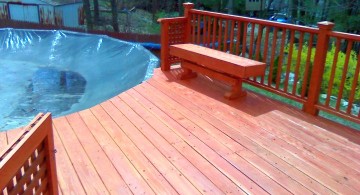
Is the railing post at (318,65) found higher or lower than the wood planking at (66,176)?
higher

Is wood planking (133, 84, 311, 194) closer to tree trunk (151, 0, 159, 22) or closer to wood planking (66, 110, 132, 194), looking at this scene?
wood planking (66, 110, 132, 194)

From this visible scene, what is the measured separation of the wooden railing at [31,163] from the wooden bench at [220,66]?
251 centimetres

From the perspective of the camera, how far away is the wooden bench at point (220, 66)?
3.80m

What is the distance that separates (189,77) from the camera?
4.91 m

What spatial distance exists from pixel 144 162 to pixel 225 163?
65 centimetres

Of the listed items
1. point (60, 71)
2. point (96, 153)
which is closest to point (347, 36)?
point (96, 153)

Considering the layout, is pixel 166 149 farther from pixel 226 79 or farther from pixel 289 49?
pixel 289 49

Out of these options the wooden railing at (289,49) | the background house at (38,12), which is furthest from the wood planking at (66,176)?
the background house at (38,12)

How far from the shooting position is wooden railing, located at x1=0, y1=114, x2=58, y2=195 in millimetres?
1255

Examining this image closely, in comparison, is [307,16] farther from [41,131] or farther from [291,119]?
[41,131]

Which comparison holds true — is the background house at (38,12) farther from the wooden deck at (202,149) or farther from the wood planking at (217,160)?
the wood planking at (217,160)

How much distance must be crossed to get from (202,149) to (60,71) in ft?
17.7

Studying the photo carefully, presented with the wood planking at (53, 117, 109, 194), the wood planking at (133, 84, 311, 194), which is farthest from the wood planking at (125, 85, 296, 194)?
the wood planking at (53, 117, 109, 194)

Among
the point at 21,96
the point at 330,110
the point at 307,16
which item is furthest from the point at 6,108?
the point at 307,16
